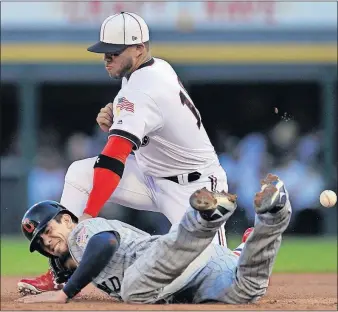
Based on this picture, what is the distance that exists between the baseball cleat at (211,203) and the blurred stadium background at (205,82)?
967 cm

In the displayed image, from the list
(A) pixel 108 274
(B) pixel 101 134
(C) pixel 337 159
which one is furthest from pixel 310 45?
(A) pixel 108 274

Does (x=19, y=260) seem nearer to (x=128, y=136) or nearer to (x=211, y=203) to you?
(x=128, y=136)

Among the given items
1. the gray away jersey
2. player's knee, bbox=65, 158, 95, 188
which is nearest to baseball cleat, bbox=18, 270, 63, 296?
player's knee, bbox=65, 158, 95, 188

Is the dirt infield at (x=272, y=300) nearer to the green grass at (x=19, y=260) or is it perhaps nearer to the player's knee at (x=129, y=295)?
the player's knee at (x=129, y=295)

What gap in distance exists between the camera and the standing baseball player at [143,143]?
5180 millimetres

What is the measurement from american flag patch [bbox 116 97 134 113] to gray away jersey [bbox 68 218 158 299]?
0.74m

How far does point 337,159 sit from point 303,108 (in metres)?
1.34

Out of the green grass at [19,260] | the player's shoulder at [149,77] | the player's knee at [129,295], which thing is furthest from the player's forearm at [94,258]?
the green grass at [19,260]

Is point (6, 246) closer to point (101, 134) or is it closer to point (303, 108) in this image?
point (101, 134)

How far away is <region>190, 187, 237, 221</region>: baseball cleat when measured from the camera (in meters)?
4.11

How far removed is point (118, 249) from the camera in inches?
185

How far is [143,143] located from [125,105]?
45 centimetres

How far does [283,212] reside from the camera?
13.8 feet

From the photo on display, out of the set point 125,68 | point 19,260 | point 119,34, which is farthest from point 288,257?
point 119,34
